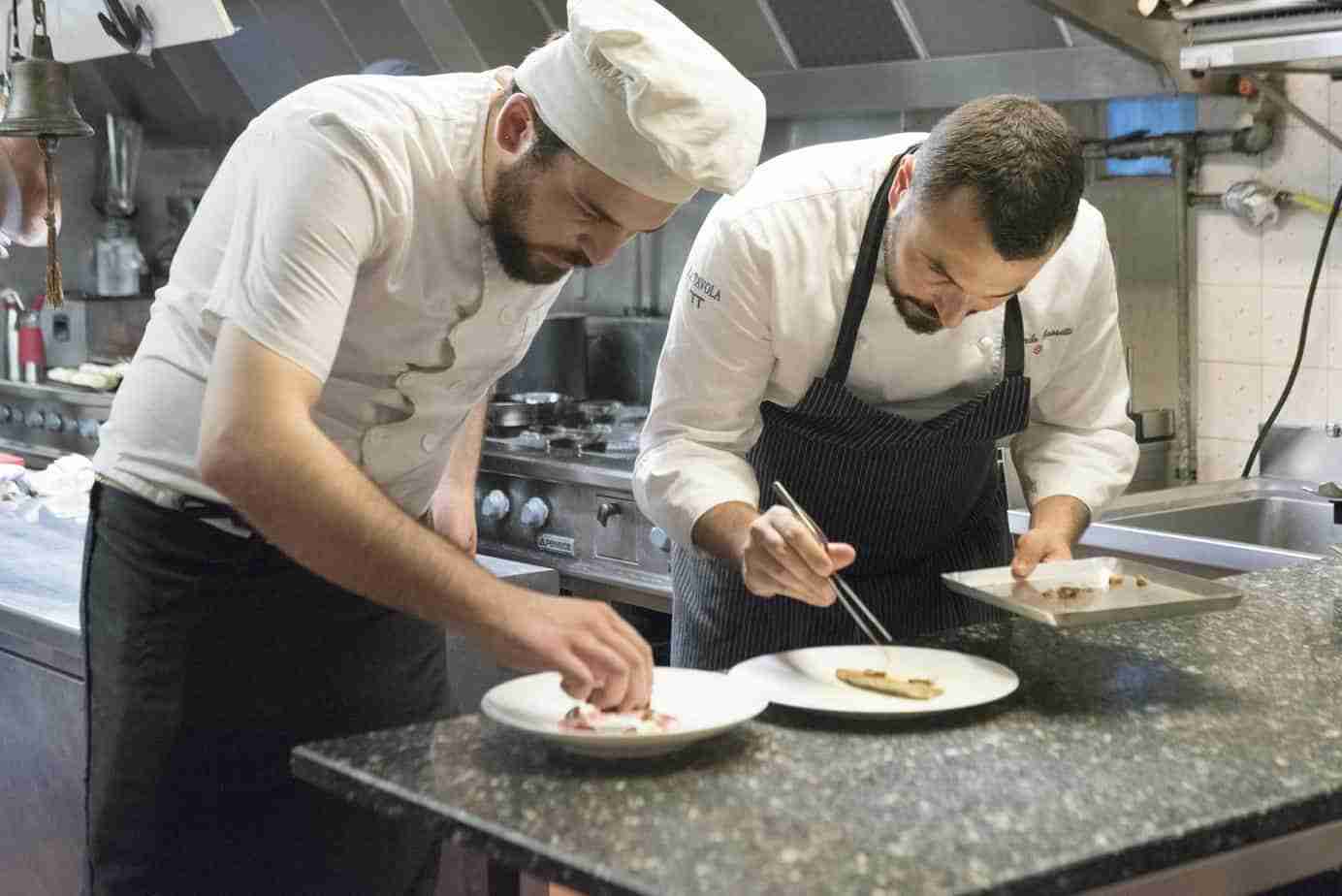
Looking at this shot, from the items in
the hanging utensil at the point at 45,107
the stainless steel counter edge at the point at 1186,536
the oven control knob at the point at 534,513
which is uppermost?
the hanging utensil at the point at 45,107

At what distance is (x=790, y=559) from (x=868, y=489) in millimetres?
566

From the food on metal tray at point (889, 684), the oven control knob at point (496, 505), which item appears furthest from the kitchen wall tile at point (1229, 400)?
the food on metal tray at point (889, 684)

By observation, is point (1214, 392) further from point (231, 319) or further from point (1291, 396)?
point (231, 319)

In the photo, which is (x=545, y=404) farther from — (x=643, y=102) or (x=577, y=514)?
(x=643, y=102)

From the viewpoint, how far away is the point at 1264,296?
12.3ft

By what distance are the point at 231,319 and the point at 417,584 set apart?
317mm

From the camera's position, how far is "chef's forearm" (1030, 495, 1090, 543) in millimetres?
2271

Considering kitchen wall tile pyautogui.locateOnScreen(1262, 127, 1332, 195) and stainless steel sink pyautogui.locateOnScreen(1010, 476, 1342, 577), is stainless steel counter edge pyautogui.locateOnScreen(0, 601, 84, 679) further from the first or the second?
kitchen wall tile pyautogui.locateOnScreen(1262, 127, 1332, 195)

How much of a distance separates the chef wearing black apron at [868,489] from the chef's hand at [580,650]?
714 mm

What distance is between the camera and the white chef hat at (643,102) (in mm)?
1741

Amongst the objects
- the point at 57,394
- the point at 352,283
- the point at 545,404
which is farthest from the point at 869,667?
the point at 57,394

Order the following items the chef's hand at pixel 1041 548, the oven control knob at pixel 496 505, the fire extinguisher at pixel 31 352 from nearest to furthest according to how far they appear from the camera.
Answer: the chef's hand at pixel 1041 548 < the oven control knob at pixel 496 505 < the fire extinguisher at pixel 31 352

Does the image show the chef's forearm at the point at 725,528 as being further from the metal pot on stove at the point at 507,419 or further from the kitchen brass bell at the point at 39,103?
the metal pot on stove at the point at 507,419

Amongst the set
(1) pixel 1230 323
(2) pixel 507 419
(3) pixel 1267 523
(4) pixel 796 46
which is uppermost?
(4) pixel 796 46
